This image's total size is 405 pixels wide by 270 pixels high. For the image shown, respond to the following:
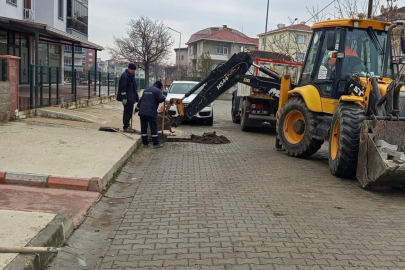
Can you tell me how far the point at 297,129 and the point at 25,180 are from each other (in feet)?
20.4

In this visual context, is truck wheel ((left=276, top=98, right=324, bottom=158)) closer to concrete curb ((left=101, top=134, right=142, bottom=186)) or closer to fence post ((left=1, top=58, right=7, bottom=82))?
concrete curb ((left=101, top=134, right=142, bottom=186))

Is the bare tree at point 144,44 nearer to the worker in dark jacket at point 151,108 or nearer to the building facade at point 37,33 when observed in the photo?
the building facade at point 37,33

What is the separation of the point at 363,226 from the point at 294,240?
1155 mm

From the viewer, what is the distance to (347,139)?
7.38m

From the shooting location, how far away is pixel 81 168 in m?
7.07

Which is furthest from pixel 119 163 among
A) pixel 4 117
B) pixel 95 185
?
pixel 4 117

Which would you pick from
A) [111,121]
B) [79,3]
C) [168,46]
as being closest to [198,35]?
[168,46]

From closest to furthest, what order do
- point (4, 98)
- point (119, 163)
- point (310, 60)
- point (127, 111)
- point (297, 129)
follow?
point (119, 163) → point (297, 129) → point (310, 60) → point (4, 98) → point (127, 111)

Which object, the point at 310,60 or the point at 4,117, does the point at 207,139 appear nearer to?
the point at 310,60

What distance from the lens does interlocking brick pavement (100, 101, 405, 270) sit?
13.7ft

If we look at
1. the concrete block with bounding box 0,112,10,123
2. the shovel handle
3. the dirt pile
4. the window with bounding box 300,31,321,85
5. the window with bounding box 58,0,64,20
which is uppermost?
the window with bounding box 58,0,64,20

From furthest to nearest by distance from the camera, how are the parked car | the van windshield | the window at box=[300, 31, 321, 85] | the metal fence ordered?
the van windshield → the parked car → the metal fence → the window at box=[300, 31, 321, 85]

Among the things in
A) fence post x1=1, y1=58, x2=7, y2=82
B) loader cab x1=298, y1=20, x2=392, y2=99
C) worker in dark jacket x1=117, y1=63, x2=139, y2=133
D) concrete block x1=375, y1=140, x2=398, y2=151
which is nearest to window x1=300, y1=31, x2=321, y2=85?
loader cab x1=298, y1=20, x2=392, y2=99

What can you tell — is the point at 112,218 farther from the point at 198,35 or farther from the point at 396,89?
the point at 198,35
